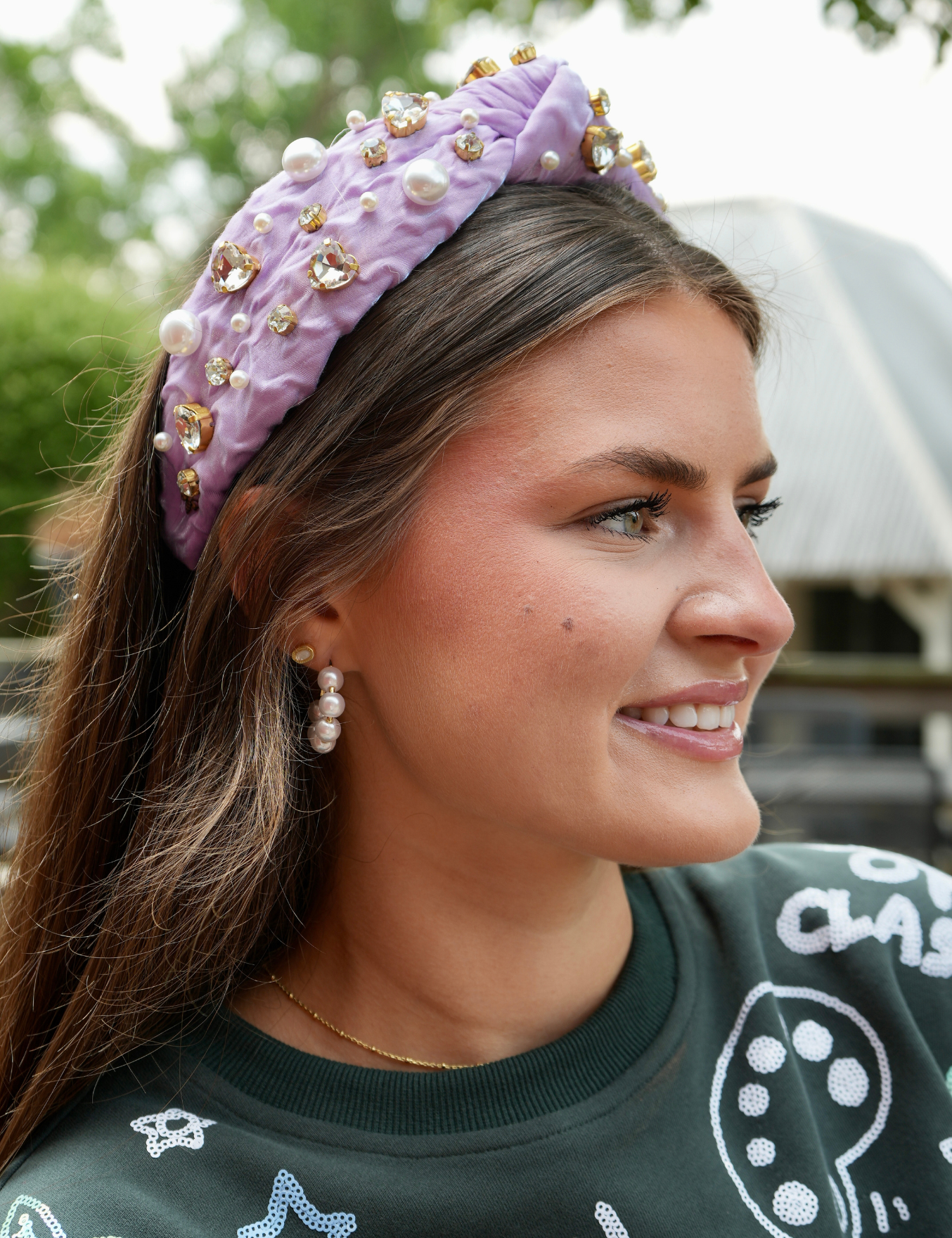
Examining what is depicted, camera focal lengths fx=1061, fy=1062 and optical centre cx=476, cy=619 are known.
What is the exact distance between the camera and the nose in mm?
1271

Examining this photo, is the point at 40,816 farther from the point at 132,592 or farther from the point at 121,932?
the point at 132,592

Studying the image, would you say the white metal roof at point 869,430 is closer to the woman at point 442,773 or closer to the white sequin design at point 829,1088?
the white sequin design at point 829,1088

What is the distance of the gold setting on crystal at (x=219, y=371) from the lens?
4.56 feet

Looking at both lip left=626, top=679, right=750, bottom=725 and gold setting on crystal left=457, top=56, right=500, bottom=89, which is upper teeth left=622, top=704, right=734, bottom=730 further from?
gold setting on crystal left=457, top=56, right=500, bottom=89

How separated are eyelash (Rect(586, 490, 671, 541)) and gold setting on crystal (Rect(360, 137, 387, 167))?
1.74 feet

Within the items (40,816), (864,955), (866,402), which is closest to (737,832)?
(864,955)

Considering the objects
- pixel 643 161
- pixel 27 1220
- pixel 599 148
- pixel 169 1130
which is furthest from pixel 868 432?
pixel 27 1220

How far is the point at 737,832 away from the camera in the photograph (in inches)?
51.2

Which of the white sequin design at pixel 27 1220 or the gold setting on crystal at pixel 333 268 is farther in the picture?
the gold setting on crystal at pixel 333 268

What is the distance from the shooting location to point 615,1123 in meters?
1.30

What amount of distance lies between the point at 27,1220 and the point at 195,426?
0.97 meters

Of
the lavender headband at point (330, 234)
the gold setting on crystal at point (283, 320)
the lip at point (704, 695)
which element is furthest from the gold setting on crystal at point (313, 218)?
the lip at point (704, 695)

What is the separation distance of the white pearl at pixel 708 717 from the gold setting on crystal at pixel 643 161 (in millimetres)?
810

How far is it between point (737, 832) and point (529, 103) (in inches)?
39.0
